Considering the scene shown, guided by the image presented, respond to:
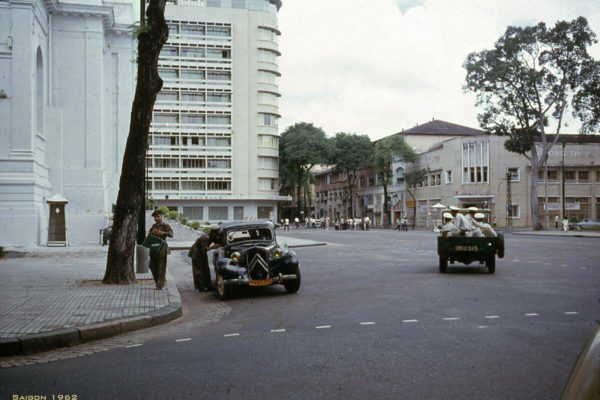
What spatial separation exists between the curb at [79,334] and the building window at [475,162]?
61112mm

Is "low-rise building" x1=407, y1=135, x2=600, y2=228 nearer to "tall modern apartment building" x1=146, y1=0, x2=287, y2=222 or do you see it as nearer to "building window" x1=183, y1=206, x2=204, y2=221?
"tall modern apartment building" x1=146, y1=0, x2=287, y2=222

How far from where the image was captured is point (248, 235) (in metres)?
12.4

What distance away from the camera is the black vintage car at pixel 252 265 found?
11.1 metres

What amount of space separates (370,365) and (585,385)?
3774 mm

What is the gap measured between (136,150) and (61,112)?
24.1 m

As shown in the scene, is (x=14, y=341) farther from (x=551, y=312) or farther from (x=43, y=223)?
(x=43, y=223)

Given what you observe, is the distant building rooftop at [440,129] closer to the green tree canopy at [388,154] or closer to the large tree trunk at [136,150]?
the green tree canopy at [388,154]

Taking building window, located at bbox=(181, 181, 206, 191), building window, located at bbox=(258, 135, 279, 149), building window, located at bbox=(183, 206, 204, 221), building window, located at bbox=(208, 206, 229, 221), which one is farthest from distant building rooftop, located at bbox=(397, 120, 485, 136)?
building window, located at bbox=(183, 206, 204, 221)

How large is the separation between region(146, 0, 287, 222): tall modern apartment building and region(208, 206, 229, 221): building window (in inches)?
5.0

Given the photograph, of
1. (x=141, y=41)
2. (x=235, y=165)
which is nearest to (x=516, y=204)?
(x=235, y=165)

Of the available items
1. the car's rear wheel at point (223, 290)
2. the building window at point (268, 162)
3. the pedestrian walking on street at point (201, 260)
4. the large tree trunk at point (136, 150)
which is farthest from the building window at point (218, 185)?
the car's rear wheel at point (223, 290)

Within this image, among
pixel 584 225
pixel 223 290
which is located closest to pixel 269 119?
pixel 584 225

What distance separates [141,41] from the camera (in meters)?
12.4

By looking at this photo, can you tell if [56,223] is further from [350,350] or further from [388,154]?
[388,154]
